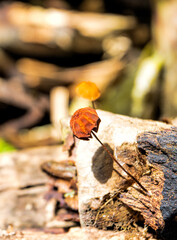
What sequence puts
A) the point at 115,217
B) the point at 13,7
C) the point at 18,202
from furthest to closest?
the point at 13,7 < the point at 18,202 < the point at 115,217

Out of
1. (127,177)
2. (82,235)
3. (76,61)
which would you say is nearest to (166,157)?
(127,177)

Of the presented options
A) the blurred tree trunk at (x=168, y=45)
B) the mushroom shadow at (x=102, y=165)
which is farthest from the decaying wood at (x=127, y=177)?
the blurred tree trunk at (x=168, y=45)

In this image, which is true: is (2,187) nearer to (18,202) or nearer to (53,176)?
(18,202)

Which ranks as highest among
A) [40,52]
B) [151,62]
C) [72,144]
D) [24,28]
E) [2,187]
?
[24,28]

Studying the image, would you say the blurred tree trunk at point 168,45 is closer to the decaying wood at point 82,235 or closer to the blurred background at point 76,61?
the blurred background at point 76,61

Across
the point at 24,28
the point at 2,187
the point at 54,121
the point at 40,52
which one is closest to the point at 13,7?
the point at 24,28

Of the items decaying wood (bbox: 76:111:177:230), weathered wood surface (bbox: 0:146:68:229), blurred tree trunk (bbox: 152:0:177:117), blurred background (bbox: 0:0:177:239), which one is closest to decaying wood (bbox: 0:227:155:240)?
decaying wood (bbox: 76:111:177:230)

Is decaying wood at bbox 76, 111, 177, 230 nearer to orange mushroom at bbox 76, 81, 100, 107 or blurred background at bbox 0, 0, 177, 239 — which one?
orange mushroom at bbox 76, 81, 100, 107
